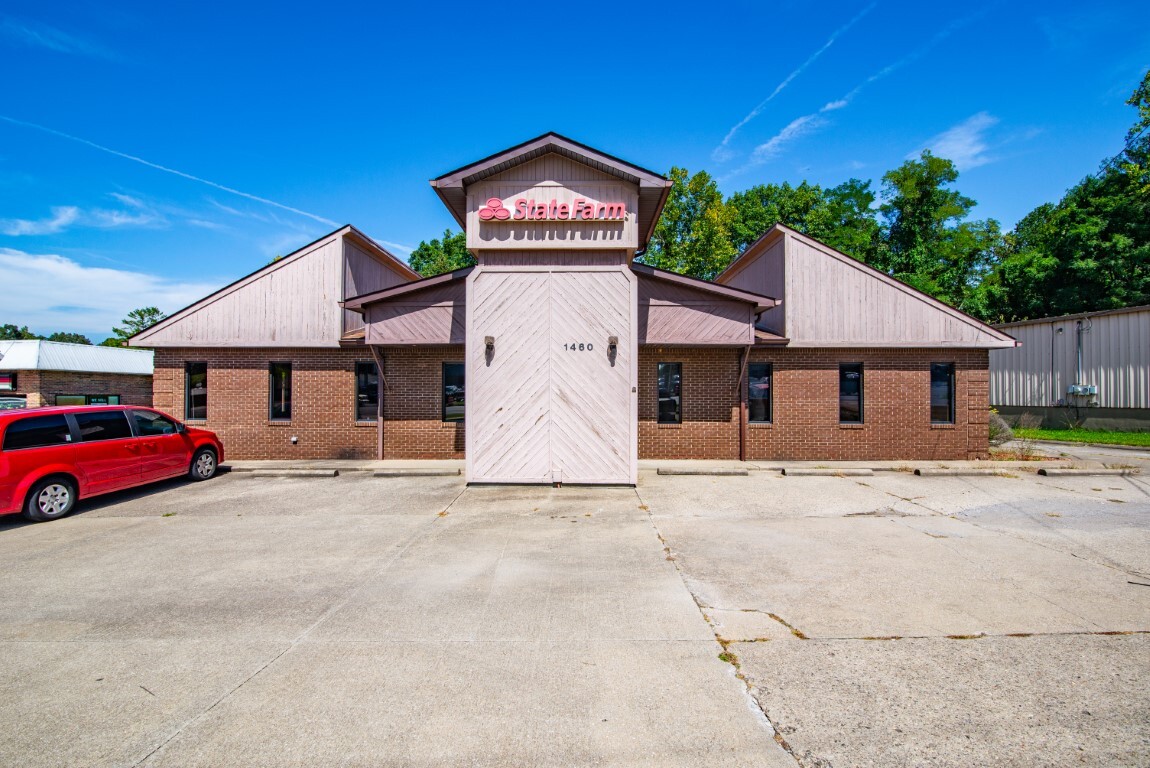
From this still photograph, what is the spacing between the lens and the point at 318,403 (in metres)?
14.9

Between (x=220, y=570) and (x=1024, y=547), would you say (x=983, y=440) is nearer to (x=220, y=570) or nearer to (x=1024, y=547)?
(x=1024, y=547)

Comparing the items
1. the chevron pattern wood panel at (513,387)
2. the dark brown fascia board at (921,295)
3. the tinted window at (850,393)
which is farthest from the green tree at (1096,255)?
the chevron pattern wood panel at (513,387)

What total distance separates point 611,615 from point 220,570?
14.9 feet

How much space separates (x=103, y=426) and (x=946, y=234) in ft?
143

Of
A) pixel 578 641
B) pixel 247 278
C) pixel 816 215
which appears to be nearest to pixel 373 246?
pixel 247 278

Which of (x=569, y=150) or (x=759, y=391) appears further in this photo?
(x=759, y=391)

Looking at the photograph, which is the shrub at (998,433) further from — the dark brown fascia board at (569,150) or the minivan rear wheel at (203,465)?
the minivan rear wheel at (203,465)

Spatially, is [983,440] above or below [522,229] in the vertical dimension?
below

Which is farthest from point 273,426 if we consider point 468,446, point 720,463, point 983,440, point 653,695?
point 983,440

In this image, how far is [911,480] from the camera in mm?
12289

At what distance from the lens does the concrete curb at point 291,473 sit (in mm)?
12867

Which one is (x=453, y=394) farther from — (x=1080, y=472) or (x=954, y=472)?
(x=1080, y=472)

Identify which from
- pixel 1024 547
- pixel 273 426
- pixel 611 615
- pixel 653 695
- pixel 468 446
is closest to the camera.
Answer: pixel 653 695

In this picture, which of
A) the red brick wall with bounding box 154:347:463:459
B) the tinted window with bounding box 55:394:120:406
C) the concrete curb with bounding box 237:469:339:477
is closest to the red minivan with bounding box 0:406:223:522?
the concrete curb with bounding box 237:469:339:477
